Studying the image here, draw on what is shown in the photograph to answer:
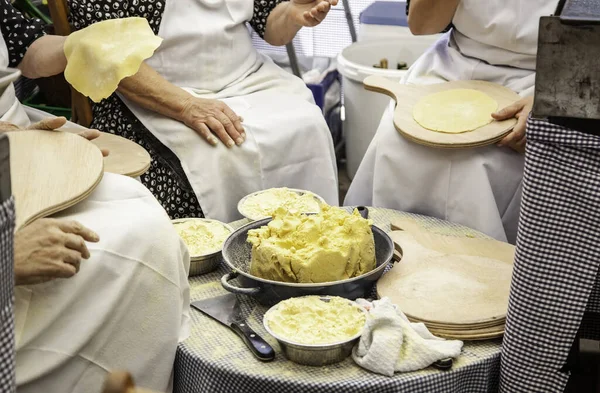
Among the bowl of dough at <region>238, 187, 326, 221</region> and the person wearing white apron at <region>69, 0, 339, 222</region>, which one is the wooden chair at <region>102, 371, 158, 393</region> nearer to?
the bowl of dough at <region>238, 187, 326, 221</region>

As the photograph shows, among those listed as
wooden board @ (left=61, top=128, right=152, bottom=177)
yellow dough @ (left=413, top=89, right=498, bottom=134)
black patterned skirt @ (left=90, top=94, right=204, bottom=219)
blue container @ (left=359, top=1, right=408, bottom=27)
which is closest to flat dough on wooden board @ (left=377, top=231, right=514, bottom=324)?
yellow dough @ (left=413, top=89, right=498, bottom=134)

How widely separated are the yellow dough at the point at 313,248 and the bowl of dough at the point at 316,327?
0.09 meters

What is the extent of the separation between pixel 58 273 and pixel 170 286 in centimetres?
32

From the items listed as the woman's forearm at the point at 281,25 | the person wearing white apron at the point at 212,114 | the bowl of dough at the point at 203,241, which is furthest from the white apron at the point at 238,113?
the bowl of dough at the point at 203,241

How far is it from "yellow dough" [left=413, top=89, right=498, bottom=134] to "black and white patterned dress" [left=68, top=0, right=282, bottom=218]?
0.92 metres

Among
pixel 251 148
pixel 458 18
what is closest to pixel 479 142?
pixel 458 18

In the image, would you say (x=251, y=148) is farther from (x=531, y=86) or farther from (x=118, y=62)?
(x=531, y=86)

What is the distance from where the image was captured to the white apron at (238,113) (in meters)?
2.92

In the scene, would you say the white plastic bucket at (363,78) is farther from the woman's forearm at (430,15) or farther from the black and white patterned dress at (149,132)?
the black and white patterned dress at (149,132)

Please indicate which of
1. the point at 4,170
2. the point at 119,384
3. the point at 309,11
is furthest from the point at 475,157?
the point at 119,384

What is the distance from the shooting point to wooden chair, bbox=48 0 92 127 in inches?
119

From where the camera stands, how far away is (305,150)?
3113 mm

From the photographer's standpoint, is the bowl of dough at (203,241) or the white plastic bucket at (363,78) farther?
the white plastic bucket at (363,78)

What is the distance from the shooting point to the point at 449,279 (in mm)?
2131
